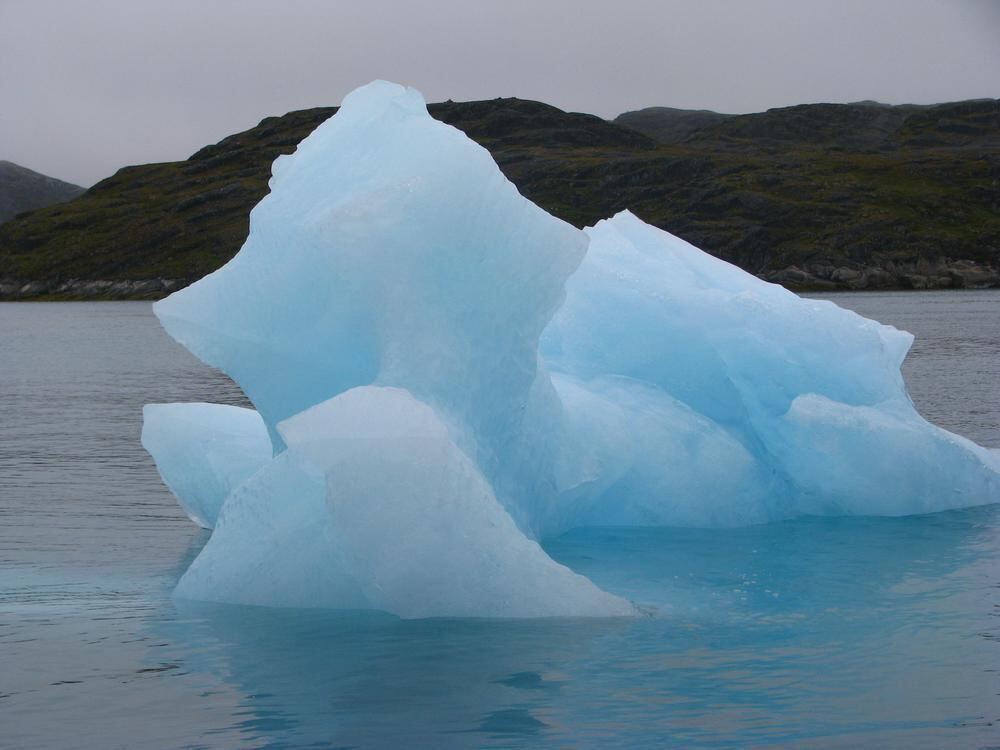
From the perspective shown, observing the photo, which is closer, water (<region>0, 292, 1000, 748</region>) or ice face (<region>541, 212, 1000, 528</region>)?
water (<region>0, 292, 1000, 748</region>)

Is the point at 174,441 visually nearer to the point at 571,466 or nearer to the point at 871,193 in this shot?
the point at 571,466

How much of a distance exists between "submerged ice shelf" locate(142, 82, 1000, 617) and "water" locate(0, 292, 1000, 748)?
0.36 metres

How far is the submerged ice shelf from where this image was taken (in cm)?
809

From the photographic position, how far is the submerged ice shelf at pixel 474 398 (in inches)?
319

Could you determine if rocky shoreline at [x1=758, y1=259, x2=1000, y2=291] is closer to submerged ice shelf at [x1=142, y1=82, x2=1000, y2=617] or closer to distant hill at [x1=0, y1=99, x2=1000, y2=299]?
distant hill at [x1=0, y1=99, x2=1000, y2=299]

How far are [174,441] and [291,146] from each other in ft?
464

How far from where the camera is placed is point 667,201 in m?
118

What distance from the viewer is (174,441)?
40.7ft

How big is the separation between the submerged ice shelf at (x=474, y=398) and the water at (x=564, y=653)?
360 millimetres

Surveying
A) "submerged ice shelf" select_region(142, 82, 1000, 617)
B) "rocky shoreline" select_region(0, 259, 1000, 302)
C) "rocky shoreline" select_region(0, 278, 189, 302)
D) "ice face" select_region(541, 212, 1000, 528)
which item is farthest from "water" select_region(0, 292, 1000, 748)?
"rocky shoreline" select_region(0, 278, 189, 302)

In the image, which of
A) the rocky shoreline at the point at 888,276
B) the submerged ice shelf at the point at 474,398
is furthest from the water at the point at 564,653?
the rocky shoreline at the point at 888,276

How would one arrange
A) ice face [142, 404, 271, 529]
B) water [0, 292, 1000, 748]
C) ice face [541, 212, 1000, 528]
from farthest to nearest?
ice face [541, 212, 1000, 528]
ice face [142, 404, 271, 529]
water [0, 292, 1000, 748]

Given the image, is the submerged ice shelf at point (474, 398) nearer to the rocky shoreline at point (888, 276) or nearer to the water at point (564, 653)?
the water at point (564, 653)

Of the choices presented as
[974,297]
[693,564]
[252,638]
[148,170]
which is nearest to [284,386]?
[252,638]
